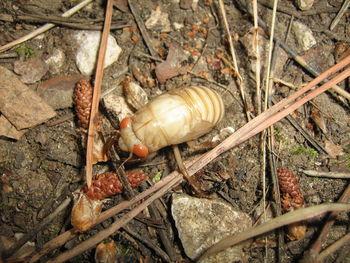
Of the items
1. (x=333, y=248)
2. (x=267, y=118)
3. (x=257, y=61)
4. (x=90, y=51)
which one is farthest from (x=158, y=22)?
(x=333, y=248)

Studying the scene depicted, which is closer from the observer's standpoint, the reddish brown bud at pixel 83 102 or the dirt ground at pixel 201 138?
the dirt ground at pixel 201 138

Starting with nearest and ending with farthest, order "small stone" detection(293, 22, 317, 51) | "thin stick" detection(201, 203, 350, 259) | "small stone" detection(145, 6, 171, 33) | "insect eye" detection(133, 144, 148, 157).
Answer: "thin stick" detection(201, 203, 350, 259), "insect eye" detection(133, 144, 148, 157), "small stone" detection(293, 22, 317, 51), "small stone" detection(145, 6, 171, 33)

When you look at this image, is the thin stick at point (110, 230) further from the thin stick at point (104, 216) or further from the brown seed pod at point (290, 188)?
the brown seed pod at point (290, 188)

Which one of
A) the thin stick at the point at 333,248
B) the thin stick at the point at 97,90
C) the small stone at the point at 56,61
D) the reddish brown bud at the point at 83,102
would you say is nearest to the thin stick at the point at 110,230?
the thin stick at the point at 97,90

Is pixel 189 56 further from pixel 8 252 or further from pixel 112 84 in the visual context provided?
pixel 8 252

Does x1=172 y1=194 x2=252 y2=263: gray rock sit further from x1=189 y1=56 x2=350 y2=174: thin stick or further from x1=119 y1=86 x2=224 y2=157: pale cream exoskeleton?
x1=119 y1=86 x2=224 y2=157: pale cream exoskeleton

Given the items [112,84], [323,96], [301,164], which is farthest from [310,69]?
[112,84]

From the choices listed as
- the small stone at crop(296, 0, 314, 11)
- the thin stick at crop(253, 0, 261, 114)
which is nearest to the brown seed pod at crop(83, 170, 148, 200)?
the thin stick at crop(253, 0, 261, 114)

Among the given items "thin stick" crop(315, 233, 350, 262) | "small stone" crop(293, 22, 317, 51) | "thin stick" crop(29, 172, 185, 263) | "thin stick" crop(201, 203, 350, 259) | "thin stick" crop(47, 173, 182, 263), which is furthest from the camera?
"small stone" crop(293, 22, 317, 51)
